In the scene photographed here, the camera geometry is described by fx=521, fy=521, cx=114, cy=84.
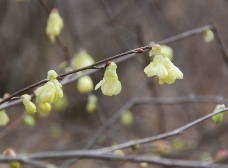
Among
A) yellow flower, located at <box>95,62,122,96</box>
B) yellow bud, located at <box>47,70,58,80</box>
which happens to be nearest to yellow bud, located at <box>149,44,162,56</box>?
yellow flower, located at <box>95,62,122,96</box>

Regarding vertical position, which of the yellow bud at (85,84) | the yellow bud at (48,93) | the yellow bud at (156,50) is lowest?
the yellow bud at (48,93)

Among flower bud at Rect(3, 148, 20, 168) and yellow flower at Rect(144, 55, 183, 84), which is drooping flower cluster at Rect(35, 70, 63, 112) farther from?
flower bud at Rect(3, 148, 20, 168)

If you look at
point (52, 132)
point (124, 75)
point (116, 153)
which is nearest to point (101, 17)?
point (124, 75)

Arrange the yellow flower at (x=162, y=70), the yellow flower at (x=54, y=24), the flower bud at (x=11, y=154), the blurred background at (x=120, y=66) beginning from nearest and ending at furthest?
the yellow flower at (x=162, y=70)
the flower bud at (x=11, y=154)
the yellow flower at (x=54, y=24)
the blurred background at (x=120, y=66)

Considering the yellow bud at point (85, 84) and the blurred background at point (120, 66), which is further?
the blurred background at point (120, 66)

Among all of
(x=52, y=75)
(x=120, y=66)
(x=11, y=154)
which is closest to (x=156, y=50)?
(x=52, y=75)

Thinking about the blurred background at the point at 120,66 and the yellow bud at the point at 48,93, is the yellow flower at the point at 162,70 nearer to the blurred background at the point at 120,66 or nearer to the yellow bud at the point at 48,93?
the yellow bud at the point at 48,93

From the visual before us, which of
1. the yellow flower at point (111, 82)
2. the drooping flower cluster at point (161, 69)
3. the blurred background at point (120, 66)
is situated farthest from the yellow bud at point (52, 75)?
the blurred background at point (120, 66)

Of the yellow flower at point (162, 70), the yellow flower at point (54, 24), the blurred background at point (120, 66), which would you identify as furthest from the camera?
the blurred background at point (120, 66)
